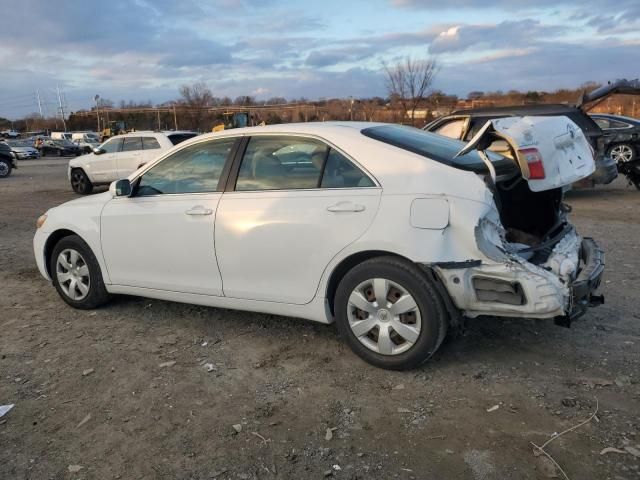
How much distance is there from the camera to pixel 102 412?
3.33 m

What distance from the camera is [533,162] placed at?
352 cm

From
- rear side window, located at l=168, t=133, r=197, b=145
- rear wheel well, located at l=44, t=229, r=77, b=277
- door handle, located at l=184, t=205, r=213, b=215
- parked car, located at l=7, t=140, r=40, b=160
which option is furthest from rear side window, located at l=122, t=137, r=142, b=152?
parked car, located at l=7, t=140, r=40, b=160

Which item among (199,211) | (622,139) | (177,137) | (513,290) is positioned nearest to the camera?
(513,290)

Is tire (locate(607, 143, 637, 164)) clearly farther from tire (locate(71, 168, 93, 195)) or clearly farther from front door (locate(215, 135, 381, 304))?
tire (locate(71, 168, 93, 195))

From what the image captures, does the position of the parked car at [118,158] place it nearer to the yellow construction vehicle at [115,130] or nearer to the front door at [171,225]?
the front door at [171,225]

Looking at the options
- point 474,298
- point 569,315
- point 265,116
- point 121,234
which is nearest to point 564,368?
point 569,315

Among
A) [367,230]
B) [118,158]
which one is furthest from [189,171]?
[118,158]

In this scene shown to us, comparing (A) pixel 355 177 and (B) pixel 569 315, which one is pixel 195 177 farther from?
(B) pixel 569 315

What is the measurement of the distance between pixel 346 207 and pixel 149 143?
11766mm

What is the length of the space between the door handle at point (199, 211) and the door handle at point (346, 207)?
100 cm

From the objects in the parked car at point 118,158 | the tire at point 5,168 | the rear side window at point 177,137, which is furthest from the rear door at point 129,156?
the tire at point 5,168

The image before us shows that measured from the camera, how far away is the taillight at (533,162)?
3508 millimetres

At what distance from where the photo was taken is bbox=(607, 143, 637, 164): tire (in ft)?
39.6

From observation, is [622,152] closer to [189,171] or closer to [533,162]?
[533,162]
